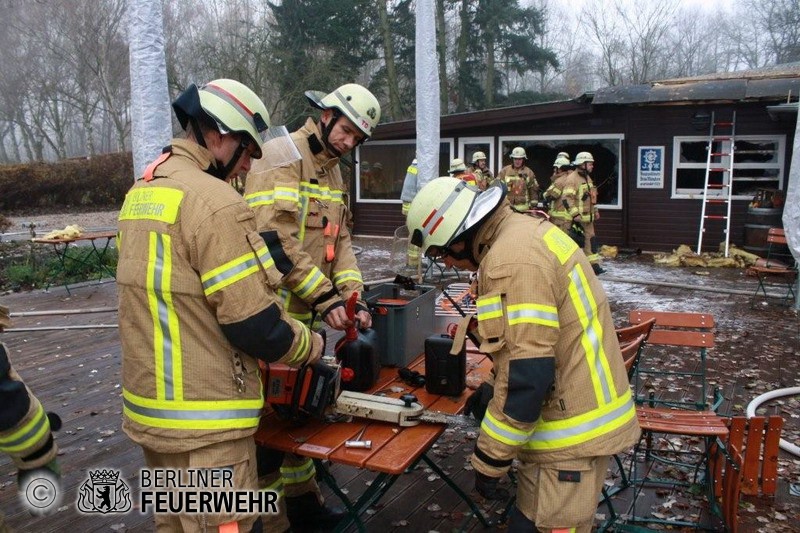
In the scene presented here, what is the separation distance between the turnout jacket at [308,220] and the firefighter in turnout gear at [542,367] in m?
1.03

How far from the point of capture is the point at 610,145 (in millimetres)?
14328

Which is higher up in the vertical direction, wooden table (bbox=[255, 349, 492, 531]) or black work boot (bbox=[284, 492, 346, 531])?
wooden table (bbox=[255, 349, 492, 531])

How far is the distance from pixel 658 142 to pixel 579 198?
11.8 feet

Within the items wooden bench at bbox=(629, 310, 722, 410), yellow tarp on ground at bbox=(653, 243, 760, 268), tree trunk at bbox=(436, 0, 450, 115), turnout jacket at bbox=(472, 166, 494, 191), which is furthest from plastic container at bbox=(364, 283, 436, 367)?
tree trunk at bbox=(436, 0, 450, 115)

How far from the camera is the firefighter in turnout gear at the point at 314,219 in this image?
3.28 metres

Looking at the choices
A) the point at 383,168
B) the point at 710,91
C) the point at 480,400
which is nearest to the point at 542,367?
the point at 480,400

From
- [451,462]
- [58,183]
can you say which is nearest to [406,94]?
[58,183]

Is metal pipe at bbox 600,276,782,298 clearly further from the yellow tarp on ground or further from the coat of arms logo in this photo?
the coat of arms logo

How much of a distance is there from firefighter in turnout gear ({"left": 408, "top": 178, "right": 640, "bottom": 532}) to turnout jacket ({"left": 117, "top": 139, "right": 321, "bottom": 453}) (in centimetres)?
Answer: 75

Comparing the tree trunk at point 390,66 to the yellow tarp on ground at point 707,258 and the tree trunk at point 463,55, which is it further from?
the yellow tarp on ground at point 707,258

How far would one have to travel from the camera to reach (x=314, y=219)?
3602mm

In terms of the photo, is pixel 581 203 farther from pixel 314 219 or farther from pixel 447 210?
pixel 447 210

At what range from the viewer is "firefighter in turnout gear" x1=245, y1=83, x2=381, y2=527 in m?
3.28

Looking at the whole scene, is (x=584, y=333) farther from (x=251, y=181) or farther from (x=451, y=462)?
(x=451, y=462)
